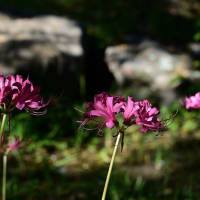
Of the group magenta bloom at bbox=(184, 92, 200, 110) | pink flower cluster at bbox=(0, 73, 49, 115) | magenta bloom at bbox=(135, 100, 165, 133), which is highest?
magenta bloom at bbox=(184, 92, 200, 110)

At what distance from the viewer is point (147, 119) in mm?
1302

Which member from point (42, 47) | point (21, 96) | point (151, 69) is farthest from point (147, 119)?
point (151, 69)

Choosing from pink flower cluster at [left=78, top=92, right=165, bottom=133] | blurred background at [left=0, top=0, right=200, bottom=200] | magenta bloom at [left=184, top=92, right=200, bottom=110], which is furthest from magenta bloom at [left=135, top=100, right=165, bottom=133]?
blurred background at [left=0, top=0, right=200, bottom=200]

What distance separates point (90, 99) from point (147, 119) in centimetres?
379

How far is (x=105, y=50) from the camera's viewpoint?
5.48 m

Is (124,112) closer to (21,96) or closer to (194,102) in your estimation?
(21,96)

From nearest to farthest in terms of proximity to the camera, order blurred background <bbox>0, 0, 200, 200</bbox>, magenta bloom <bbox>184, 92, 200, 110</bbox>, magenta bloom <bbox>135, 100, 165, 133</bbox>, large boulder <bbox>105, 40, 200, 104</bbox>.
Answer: magenta bloom <bbox>135, 100, 165, 133</bbox> < magenta bloom <bbox>184, 92, 200, 110</bbox> < blurred background <bbox>0, 0, 200, 200</bbox> < large boulder <bbox>105, 40, 200, 104</bbox>

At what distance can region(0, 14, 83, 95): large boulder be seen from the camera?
4.27 m

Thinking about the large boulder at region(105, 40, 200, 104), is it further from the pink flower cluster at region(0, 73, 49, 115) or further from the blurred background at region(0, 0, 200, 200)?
the pink flower cluster at region(0, 73, 49, 115)

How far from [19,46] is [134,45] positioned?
183cm

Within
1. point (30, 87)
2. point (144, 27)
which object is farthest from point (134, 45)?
point (30, 87)

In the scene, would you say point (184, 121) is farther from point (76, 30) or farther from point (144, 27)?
point (144, 27)

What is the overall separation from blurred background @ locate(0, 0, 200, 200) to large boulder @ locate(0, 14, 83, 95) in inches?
0.4

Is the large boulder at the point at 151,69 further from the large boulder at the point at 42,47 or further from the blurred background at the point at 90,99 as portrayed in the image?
the large boulder at the point at 42,47
